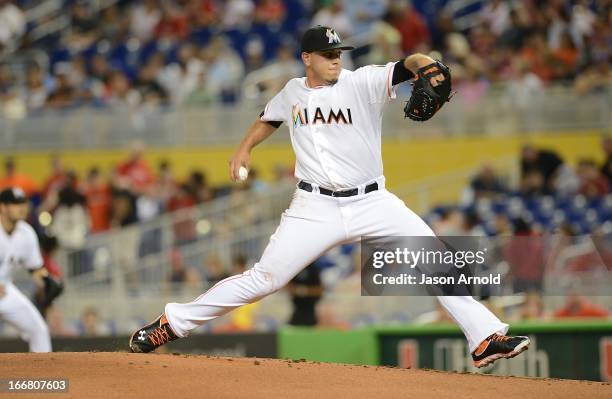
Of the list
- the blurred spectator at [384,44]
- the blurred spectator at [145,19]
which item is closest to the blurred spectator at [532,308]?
the blurred spectator at [384,44]

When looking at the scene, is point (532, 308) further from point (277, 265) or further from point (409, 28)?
point (409, 28)

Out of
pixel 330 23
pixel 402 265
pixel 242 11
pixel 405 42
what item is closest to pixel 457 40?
pixel 405 42

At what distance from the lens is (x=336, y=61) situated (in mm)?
8477

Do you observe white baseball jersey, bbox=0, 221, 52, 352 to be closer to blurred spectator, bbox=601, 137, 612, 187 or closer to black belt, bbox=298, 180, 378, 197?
black belt, bbox=298, 180, 378, 197

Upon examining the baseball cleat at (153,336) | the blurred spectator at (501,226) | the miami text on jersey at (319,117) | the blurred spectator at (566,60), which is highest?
the blurred spectator at (566,60)

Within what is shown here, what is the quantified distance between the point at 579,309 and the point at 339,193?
5.80m

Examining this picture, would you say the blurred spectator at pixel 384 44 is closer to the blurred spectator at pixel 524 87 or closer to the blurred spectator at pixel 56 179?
the blurred spectator at pixel 524 87

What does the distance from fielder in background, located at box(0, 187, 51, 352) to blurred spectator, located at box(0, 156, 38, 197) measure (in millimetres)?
7490

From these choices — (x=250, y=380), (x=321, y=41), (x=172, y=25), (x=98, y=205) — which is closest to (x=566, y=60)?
(x=172, y=25)

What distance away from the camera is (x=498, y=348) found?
8133mm

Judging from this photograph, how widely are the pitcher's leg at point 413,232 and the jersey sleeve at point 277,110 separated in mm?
956

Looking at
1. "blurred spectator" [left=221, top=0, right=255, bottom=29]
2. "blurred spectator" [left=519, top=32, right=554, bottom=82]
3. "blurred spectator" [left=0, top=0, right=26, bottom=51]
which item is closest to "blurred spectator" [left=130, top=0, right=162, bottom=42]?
"blurred spectator" [left=221, top=0, right=255, bottom=29]

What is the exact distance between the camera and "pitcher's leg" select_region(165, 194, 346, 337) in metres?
8.27

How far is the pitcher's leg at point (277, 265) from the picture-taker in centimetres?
827
